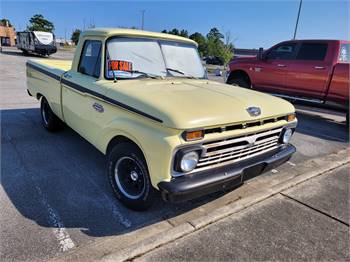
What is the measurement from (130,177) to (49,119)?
2.99 metres

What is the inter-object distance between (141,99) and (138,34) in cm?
139

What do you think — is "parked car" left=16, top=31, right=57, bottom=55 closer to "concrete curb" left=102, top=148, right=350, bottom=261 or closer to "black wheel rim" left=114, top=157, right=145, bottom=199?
"black wheel rim" left=114, top=157, right=145, bottom=199

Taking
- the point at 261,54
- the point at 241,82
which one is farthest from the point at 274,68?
the point at 241,82

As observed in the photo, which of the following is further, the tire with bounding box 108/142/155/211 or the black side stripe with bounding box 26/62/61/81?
the black side stripe with bounding box 26/62/61/81

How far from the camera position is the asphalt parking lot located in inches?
104

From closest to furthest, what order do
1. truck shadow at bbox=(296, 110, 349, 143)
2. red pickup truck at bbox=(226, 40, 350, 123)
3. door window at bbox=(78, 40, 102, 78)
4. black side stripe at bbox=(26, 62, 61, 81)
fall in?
door window at bbox=(78, 40, 102, 78) → black side stripe at bbox=(26, 62, 61, 81) → truck shadow at bbox=(296, 110, 349, 143) → red pickup truck at bbox=(226, 40, 350, 123)

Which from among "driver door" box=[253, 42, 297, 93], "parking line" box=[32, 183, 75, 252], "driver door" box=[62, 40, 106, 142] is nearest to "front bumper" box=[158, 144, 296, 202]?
"parking line" box=[32, 183, 75, 252]

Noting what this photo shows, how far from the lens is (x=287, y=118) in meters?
3.47

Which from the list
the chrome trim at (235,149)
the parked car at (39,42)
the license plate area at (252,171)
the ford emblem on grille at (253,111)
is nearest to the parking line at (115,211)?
the chrome trim at (235,149)

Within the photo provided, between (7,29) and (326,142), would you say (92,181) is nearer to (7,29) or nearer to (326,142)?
(326,142)

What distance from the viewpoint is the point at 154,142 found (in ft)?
8.39

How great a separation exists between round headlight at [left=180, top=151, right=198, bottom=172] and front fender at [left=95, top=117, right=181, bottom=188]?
0.43ft

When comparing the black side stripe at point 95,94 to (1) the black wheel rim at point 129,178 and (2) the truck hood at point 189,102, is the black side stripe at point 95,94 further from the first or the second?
(1) the black wheel rim at point 129,178

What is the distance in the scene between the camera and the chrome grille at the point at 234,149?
272 cm
